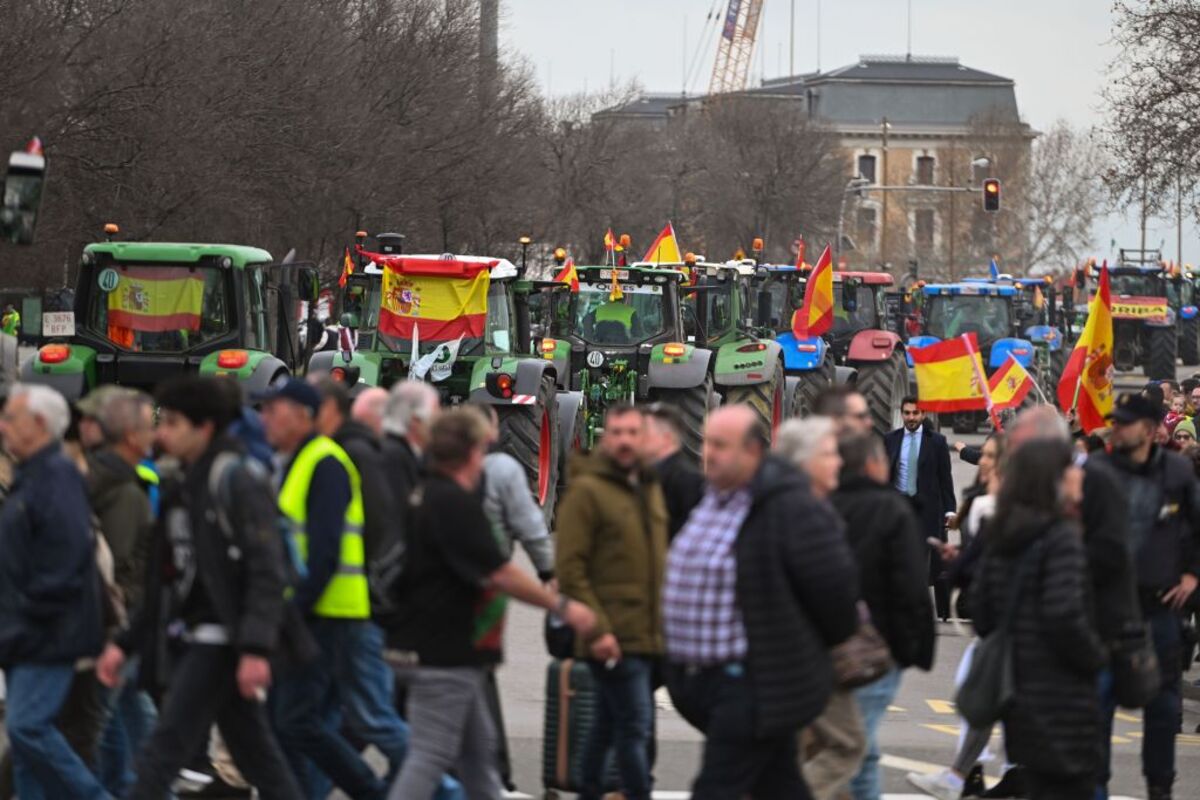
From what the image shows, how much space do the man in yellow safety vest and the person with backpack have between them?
0.50 metres

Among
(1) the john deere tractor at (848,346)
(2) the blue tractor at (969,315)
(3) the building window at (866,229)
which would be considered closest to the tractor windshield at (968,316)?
(2) the blue tractor at (969,315)

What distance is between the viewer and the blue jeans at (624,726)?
9.09m

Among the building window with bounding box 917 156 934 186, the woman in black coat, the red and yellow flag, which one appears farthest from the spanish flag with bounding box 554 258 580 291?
the building window with bounding box 917 156 934 186

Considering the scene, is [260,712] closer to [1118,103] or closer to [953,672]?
[953,672]

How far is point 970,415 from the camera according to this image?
37.2m

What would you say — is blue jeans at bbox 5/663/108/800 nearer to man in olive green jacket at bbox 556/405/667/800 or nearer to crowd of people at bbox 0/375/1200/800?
crowd of people at bbox 0/375/1200/800

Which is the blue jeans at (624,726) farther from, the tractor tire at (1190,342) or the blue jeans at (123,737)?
the tractor tire at (1190,342)

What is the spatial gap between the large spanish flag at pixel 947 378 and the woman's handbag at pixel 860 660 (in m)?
11.4

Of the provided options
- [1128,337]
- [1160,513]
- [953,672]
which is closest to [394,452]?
[1160,513]

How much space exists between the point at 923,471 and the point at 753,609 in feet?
28.3

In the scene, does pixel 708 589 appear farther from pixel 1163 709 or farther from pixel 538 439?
pixel 538 439

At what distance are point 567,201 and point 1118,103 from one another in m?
38.3

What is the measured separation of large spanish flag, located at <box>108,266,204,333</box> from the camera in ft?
66.2

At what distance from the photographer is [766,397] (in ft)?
86.2
